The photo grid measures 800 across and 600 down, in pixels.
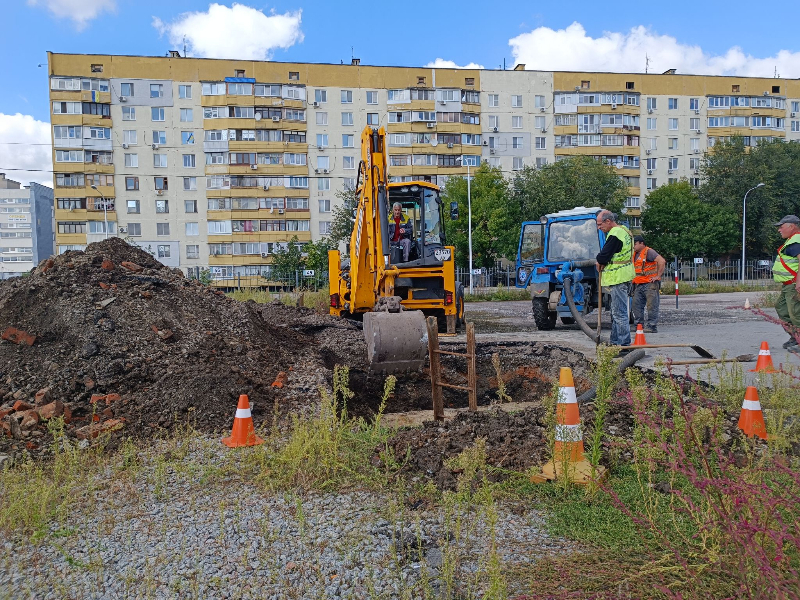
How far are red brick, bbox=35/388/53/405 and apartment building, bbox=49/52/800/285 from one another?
47.3 m

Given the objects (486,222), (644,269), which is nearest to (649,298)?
(644,269)

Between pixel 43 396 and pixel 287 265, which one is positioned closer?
pixel 43 396

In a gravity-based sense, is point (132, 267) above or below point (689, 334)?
above

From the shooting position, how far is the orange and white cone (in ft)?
13.0

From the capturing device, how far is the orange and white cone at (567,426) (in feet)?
13.0

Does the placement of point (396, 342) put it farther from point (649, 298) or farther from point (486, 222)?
point (486, 222)

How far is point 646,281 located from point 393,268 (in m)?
6.36

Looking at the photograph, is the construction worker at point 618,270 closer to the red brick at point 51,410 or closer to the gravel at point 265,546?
the gravel at point 265,546

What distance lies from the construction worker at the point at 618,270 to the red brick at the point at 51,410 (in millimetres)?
6877

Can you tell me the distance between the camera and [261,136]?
178ft

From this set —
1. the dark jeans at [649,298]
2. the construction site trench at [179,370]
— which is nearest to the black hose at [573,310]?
the dark jeans at [649,298]

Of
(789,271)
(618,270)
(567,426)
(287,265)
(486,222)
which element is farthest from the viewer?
(486,222)

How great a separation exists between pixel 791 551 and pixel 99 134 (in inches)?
2308

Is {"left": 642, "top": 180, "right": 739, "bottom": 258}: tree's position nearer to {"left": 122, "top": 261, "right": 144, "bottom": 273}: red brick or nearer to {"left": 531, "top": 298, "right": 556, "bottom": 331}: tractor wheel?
{"left": 531, "top": 298, "right": 556, "bottom": 331}: tractor wheel
